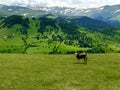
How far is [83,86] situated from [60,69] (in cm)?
1107

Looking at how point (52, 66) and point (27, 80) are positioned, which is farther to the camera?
point (52, 66)

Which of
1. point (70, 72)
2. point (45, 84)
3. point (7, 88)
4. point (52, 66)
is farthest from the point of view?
point (52, 66)

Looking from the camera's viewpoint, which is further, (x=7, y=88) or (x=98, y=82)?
(x=98, y=82)

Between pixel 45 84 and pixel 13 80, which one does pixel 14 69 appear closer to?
pixel 13 80

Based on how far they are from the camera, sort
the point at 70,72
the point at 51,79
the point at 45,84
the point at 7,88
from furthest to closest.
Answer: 1. the point at 70,72
2. the point at 51,79
3. the point at 45,84
4. the point at 7,88

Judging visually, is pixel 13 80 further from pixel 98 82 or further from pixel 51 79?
pixel 98 82

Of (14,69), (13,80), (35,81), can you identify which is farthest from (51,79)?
(14,69)

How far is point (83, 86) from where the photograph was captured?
1341 inches

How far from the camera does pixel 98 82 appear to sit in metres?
36.2

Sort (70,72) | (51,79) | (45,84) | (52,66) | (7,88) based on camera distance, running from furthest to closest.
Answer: (52,66) < (70,72) < (51,79) < (45,84) < (7,88)

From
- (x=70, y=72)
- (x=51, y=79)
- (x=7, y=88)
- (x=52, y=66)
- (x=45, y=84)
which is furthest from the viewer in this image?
(x=52, y=66)

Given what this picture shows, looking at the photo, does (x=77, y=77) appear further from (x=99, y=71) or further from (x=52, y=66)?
(x=52, y=66)

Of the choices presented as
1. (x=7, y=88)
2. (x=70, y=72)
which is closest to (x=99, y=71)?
(x=70, y=72)

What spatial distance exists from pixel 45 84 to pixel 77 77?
5.99m
